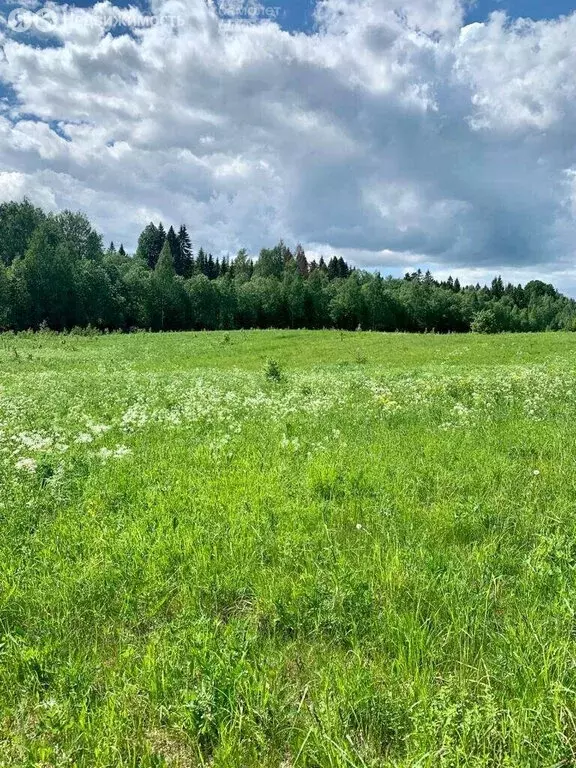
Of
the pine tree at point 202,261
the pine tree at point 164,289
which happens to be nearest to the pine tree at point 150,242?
the pine tree at point 202,261

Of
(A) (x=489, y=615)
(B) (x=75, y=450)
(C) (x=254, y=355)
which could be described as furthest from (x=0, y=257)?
(A) (x=489, y=615)

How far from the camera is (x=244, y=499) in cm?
664

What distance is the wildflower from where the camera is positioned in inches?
320

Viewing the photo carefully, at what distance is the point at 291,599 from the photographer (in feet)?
14.9

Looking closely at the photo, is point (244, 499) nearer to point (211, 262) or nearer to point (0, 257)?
point (0, 257)

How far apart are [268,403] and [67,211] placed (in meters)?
145

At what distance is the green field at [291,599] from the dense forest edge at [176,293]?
6997cm

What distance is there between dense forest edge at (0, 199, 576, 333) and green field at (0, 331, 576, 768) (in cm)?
6997

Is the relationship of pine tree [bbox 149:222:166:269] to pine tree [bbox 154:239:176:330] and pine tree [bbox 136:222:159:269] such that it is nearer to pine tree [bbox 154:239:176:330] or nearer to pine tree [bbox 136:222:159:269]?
pine tree [bbox 136:222:159:269]

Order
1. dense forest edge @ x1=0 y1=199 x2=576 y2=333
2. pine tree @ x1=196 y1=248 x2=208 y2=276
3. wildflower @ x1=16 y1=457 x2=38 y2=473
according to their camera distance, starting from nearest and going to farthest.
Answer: wildflower @ x1=16 y1=457 x2=38 y2=473
dense forest edge @ x1=0 y1=199 x2=576 y2=333
pine tree @ x1=196 y1=248 x2=208 y2=276

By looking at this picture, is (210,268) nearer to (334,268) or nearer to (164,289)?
(334,268)

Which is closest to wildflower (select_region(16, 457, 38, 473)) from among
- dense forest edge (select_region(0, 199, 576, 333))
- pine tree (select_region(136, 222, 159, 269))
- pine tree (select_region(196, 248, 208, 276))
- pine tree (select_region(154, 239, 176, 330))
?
dense forest edge (select_region(0, 199, 576, 333))

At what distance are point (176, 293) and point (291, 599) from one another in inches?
4211

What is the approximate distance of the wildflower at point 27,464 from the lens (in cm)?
812
